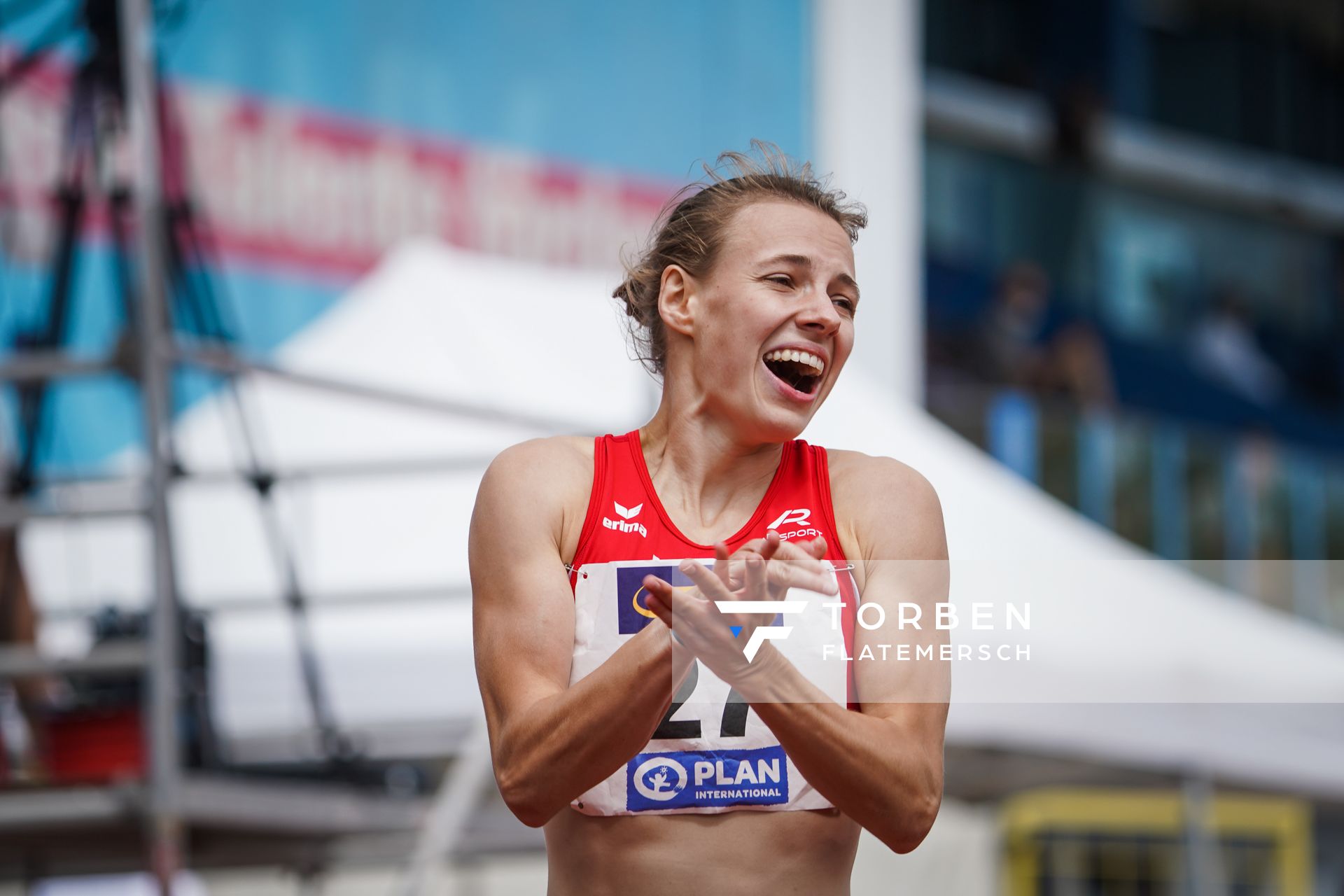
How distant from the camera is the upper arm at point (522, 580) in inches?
64.9

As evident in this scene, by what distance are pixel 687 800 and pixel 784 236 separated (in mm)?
580

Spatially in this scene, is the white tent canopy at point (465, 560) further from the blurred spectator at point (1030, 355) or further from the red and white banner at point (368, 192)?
the blurred spectator at point (1030, 355)

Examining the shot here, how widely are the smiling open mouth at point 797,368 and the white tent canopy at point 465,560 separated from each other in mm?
2008

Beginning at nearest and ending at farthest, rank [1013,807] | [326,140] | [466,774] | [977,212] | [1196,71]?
1. [466,774]
2. [1013,807]
3. [326,140]
4. [977,212]
5. [1196,71]

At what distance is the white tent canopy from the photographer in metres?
4.48

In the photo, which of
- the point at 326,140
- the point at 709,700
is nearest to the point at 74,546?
the point at 709,700

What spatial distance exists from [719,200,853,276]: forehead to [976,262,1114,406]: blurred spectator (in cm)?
850

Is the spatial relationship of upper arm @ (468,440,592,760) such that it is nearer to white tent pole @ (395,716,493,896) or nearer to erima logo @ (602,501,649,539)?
erima logo @ (602,501,649,539)

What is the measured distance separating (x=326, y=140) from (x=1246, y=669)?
19.4 feet

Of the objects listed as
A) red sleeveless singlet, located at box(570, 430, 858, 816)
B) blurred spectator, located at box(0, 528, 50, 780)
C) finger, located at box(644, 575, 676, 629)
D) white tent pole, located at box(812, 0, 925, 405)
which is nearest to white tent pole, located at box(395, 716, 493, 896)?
blurred spectator, located at box(0, 528, 50, 780)

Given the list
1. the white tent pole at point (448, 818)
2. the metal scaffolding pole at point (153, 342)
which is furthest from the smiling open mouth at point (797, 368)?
the white tent pole at point (448, 818)

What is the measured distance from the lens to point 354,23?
916cm

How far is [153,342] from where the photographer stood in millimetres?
3715

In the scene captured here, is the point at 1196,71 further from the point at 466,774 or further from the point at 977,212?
the point at 466,774
